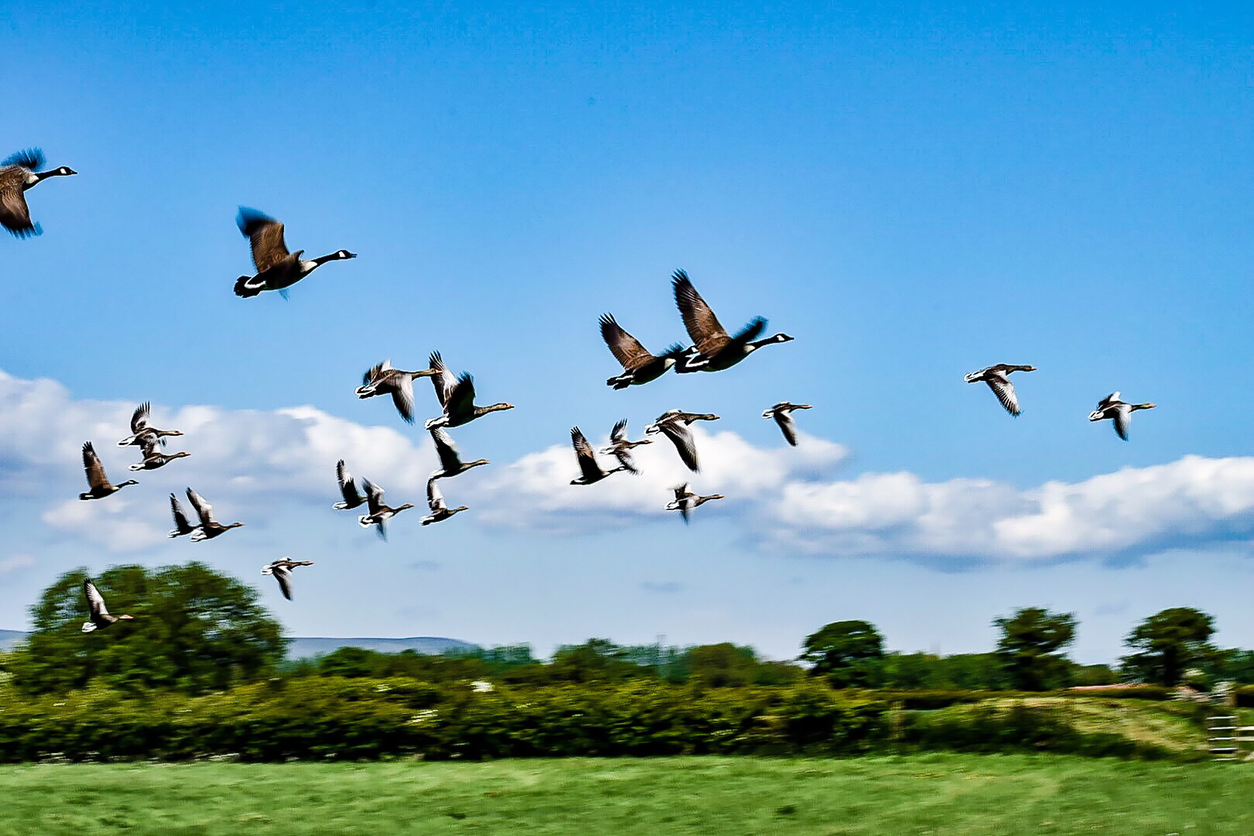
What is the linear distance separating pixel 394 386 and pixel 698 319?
194 inches

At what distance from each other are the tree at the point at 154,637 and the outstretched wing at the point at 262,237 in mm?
13989

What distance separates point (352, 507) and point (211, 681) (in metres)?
7.65

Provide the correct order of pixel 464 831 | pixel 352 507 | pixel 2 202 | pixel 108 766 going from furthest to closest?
pixel 352 507 → pixel 108 766 → pixel 464 831 → pixel 2 202

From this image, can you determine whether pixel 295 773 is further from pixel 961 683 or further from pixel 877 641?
pixel 961 683

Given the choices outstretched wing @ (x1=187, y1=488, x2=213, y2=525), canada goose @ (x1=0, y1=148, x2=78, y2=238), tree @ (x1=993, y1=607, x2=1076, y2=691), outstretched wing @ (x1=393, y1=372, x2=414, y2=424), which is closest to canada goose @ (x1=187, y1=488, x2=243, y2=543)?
outstretched wing @ (x1=187, y1=488, x2=213, y2=525)

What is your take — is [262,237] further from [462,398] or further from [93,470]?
[93,470]

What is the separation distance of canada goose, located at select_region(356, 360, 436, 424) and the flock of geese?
16 mm

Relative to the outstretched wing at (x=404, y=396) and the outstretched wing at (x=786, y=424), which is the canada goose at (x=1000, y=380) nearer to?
the outstretched wing at (x=786, y=424)

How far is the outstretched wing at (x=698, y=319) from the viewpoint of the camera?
62.9 feet

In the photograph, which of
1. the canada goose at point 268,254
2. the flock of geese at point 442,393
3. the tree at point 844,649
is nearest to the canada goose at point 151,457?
the flock of geese at point 442,393

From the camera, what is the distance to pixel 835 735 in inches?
939

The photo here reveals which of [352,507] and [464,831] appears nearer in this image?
[464,831]

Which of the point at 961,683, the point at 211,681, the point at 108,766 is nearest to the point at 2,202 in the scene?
the point at 108,766

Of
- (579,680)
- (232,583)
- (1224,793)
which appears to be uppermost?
(232,583)
